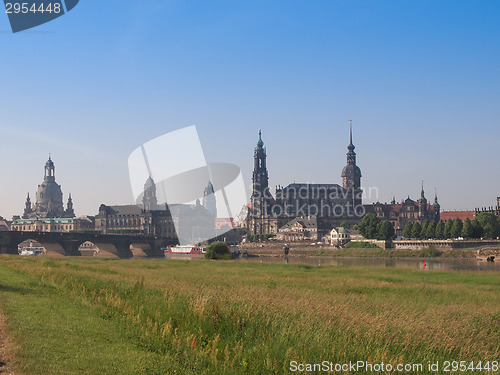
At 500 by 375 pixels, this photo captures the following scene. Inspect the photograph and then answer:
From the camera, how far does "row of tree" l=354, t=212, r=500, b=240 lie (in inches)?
4658

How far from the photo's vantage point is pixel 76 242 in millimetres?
120188

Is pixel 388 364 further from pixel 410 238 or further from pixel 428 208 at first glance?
pixel 428 208

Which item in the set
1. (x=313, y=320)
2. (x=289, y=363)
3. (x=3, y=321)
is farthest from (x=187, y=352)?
(x=3, y=321)

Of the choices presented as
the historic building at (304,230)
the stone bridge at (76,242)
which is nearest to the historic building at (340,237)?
the historic building at (304,230)

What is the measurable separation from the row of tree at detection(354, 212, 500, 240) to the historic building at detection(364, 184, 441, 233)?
169ft

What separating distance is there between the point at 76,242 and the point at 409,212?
11688 cm

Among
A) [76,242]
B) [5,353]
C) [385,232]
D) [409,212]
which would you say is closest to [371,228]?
[385,232]

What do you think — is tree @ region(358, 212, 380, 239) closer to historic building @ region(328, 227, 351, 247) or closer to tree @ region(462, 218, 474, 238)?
historic building @ region(328, 227, 351, 247)

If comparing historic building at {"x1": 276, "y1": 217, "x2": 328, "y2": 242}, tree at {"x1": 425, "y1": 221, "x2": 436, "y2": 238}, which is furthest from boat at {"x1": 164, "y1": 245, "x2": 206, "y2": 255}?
historic building at {"x1": 276, "y1": 217, "x2": 328, "y2": 242}

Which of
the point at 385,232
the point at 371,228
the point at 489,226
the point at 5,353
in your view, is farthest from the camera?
the point at 371,228

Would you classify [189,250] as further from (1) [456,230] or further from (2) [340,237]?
(1) [456,230]

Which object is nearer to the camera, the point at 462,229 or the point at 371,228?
the point at 462,229

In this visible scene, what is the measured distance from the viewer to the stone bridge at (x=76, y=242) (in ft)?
350

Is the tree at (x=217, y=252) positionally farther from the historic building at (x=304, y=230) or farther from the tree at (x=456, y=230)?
the historic building at (x=304, y=230)
